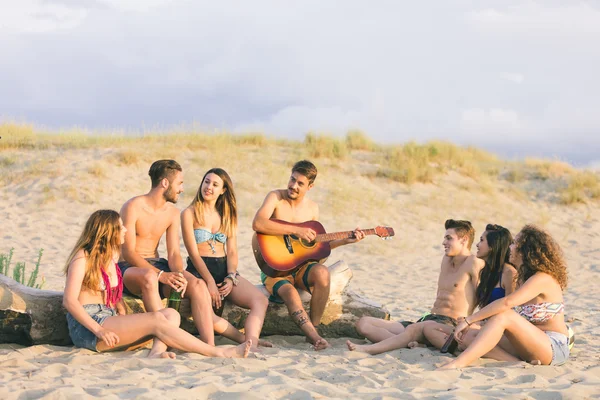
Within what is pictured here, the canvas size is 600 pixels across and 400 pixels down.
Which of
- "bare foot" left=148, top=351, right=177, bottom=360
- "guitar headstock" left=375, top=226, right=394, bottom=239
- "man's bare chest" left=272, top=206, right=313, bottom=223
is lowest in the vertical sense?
"bare foot" left=148, top=351, right=177, bottom=360

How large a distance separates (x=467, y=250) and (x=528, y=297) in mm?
918

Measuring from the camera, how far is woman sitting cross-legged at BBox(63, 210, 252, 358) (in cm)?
542

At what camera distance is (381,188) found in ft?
58.9

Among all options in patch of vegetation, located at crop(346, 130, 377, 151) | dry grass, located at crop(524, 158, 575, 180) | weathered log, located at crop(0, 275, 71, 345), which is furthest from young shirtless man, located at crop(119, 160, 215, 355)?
dry grass, located at crop(524, 158, 575, 180)

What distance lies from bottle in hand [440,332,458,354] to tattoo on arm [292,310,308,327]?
1.18 m

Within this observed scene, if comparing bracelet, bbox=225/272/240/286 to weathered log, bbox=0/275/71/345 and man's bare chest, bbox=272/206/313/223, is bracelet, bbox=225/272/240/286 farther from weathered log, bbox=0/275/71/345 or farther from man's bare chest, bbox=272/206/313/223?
weathered log, bbox=0/275/71/345

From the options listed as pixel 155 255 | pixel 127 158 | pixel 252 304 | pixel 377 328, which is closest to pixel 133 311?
pixel 155 255

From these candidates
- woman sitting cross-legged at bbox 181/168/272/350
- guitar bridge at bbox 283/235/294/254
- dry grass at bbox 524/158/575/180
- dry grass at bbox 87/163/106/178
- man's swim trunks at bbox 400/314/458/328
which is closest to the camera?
man's swim trunks at bbox 400/314/458/328

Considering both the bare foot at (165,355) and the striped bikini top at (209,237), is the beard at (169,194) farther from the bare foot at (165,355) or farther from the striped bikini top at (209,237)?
the bare foot at (165,355)

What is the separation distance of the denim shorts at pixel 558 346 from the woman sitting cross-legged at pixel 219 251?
2.32 metres

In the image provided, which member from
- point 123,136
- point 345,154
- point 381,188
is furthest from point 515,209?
point 123,136

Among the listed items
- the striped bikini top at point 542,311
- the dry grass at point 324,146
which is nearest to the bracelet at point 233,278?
the striped bikini top at point 542,311

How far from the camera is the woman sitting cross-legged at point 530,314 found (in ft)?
17.5

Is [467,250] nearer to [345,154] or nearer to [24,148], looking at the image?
[345,154]
